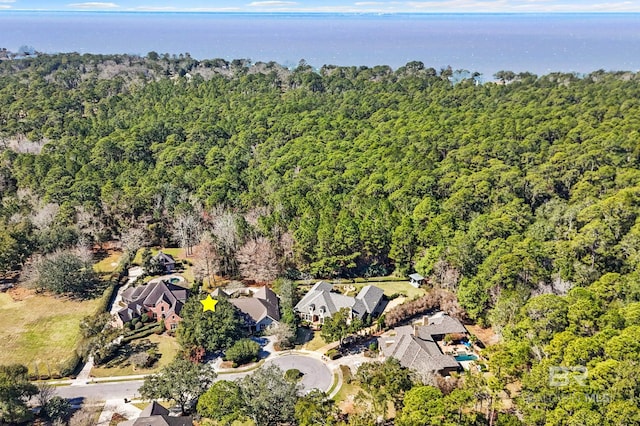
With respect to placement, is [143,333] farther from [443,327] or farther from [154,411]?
[443,327]

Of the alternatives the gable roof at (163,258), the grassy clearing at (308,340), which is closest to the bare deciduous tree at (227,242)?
Result: the gable roof at (163,258)

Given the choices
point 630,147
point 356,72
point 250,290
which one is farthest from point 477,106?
point 250,290

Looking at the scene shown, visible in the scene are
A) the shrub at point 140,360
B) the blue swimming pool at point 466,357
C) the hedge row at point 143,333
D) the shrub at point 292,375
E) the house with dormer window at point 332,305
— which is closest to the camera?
the shrub at point 292,375

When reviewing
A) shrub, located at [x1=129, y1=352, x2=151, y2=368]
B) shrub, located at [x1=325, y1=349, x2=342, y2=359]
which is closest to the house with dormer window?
shrub, located at [x1=325, y1=349, x2=342, y2=359]
